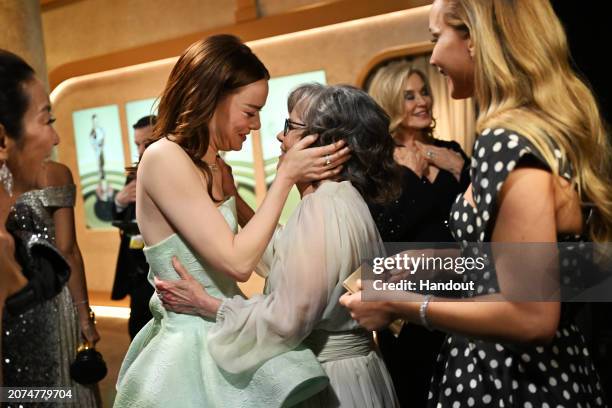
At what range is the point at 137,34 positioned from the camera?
5652mm

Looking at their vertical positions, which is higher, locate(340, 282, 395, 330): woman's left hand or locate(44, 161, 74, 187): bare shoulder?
locate(44, 161, 74, 187): bare shoulder

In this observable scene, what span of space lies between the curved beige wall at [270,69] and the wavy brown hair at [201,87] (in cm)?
277

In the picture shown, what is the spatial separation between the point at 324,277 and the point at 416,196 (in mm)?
1071

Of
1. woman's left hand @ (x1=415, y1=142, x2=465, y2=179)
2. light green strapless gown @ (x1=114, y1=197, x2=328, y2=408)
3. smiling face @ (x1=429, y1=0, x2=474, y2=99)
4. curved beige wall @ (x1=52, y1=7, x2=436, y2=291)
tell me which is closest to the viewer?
smiling face @ (x1=429, y1=0, x2=474, y2=99)

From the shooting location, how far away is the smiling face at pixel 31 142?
4.50 feet

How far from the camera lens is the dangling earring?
51.5 inches

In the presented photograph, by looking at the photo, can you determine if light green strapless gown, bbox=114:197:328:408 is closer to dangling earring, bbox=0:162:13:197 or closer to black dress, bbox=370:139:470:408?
dangling earring, bbox=0:162:13:197

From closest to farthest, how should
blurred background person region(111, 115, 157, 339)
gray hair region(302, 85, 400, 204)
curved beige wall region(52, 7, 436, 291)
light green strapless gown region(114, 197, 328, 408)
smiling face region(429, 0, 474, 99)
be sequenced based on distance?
smiling face region(429, 0, 474, 99) < light green strapless gown region(114, 197, 328, 408) < gray hair region(302, 85, 400, 204) < blurred background person region(111, 115, 157, 339) < curved beige wall region(52, 7, 436, 291)

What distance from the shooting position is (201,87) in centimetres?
177

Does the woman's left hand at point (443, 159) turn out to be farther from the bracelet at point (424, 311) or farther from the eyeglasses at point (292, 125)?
the bracelet at point (424, 311)

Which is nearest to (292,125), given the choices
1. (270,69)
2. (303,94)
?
(303,94)

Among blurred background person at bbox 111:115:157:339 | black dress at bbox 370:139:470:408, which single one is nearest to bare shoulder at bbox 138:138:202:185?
black dress at bbox 370:139:470:408

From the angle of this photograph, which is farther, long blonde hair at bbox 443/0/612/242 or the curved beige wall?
the curved beige wall

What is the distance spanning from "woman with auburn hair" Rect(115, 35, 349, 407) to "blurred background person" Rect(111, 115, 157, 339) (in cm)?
104
